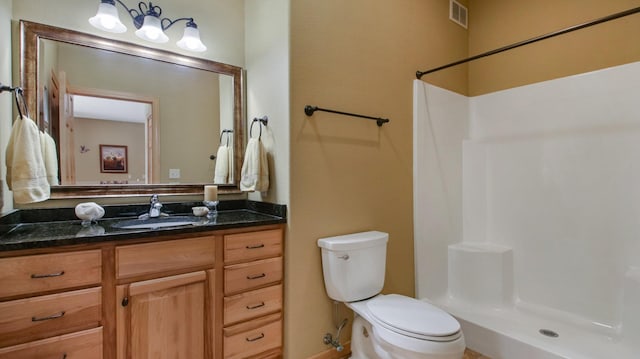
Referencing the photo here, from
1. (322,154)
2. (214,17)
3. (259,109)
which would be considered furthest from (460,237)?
(214,17)

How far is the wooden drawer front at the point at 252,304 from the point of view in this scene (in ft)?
5.05

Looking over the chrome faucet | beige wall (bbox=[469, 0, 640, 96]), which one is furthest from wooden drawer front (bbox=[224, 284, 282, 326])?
beige wall (bbox=[469, 0, 640, 96])

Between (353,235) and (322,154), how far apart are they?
1.75ft

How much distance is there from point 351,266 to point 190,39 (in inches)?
65.5

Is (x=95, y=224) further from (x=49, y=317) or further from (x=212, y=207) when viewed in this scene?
(x=212, y=207)

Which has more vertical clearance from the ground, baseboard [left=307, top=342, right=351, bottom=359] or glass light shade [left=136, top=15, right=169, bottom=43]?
glass light shade [left=136, top=15, right=169, bottom=43]

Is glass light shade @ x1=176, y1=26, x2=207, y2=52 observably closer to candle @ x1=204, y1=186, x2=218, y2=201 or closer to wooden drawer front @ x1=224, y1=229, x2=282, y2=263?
candle @ x1=204, y1=186, x2=218, y2=201

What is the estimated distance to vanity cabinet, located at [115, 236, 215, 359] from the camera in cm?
128

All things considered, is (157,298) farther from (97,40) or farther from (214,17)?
(214,17)

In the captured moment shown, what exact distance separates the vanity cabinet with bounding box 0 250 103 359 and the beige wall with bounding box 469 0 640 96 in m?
2.99

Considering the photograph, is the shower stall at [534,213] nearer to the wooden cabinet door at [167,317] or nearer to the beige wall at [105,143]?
the wooden cabinet door at [167,317]

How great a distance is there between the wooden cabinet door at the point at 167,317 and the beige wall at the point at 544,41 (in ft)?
8.78

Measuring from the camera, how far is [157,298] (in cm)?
136

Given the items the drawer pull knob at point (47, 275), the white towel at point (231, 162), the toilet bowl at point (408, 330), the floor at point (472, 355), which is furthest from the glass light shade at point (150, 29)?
the floor at point (472, 355)
